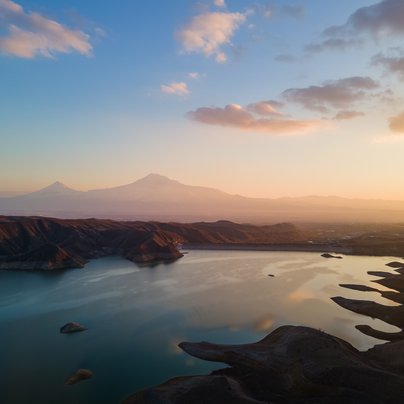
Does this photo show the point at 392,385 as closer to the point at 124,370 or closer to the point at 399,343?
the point at 399,343

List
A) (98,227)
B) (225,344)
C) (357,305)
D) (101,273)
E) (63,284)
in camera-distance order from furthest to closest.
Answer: (98,227) < (101,273) < (63,284) < (357,305) < (225,344)

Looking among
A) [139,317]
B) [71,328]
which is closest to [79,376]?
[71,328]

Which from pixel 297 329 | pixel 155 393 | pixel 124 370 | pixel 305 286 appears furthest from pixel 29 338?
pixel 305 286

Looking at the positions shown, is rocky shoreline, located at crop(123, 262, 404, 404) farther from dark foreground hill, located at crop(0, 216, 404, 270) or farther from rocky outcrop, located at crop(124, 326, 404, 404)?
dark foreground hill, located at crop(0, 216, 404, 270)

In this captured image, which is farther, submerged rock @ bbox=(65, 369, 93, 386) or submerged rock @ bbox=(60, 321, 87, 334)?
submerged rock @ bbox=(60, 321, 87, 334)

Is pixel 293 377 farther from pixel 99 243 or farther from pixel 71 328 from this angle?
pixel 99 243

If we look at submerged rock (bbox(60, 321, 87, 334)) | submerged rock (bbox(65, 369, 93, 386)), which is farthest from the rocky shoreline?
submerged rock (bbox(60, 321, 87, 334))

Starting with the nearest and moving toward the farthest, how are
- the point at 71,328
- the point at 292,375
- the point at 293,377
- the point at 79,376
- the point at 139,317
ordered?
the point at 293,377 → the point at 292,375 → the point at 79,376 → the point at 71,328 → the point at 139,317
